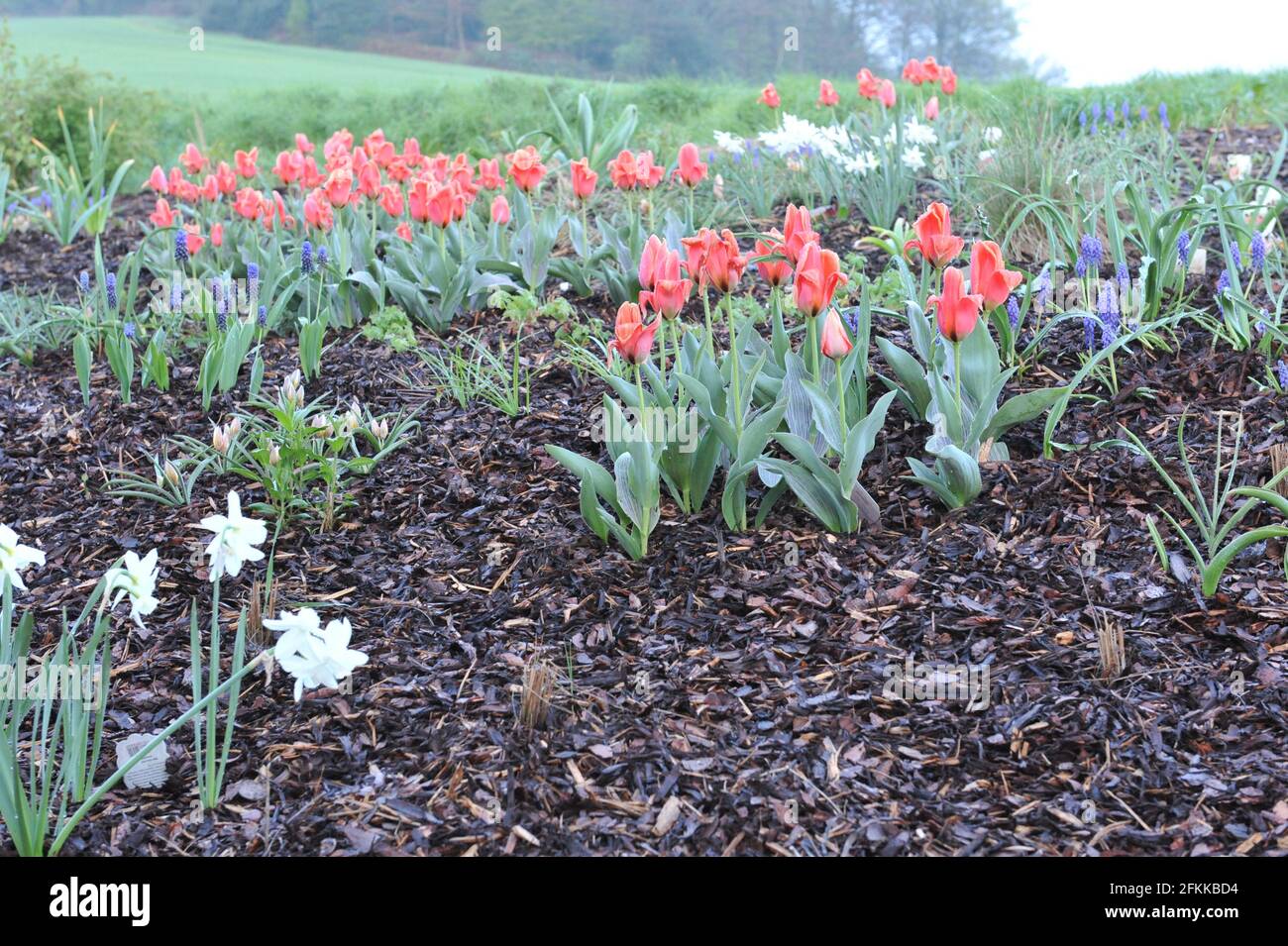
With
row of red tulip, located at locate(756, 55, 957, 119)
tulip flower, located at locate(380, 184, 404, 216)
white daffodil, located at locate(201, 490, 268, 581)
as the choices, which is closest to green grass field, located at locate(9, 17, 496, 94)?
row of red tulip, located at locate(756, 55, 957, 119)

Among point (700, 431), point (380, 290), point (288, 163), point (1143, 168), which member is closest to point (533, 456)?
point (700, 431)

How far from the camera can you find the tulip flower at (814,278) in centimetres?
249

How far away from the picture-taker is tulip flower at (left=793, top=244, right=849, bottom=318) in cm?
249

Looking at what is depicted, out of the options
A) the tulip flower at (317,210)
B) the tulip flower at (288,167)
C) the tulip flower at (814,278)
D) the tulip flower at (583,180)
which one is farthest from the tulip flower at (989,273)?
the tulip flower at (288,167)

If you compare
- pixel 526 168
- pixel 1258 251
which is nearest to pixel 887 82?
pixel 526 168

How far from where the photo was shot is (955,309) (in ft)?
8.29

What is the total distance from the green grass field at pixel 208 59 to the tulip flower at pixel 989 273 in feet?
44.9

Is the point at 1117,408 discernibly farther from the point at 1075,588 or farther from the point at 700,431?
the point at 700,431

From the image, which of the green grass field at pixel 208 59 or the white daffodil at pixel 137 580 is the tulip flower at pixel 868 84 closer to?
the white daffodil at pixel 137 580

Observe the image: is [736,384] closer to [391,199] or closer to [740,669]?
[740,669]

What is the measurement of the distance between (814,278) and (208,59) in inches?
765

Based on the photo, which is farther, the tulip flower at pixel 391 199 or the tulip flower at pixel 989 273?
the tulip flower at pixel 391 199

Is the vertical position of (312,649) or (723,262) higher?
(723,262)

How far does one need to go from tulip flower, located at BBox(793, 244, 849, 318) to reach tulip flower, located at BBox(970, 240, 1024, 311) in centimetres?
31
